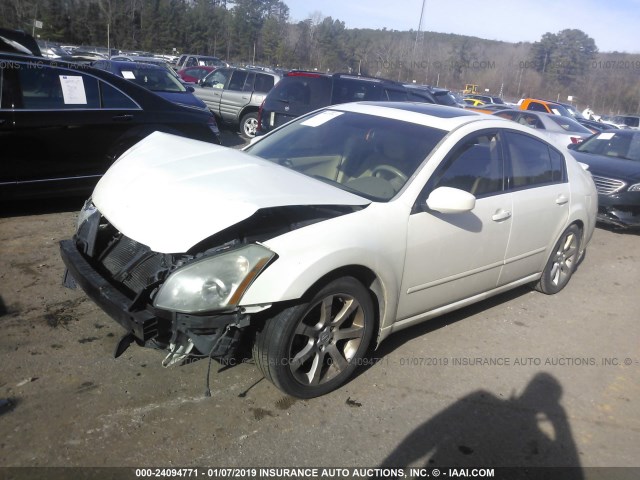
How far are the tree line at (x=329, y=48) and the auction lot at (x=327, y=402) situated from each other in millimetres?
41939

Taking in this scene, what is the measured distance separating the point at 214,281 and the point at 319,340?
0.76 m

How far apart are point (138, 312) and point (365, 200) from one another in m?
1.43

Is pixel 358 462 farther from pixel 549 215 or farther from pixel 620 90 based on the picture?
pixel 620 90

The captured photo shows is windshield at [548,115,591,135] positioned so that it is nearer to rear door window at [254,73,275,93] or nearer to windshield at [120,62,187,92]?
rear door window at [254,73,275,93]

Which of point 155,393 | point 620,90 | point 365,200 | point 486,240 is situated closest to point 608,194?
point 486,240

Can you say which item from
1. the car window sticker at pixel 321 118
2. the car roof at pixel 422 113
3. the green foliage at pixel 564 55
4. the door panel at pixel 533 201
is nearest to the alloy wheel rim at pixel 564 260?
the door panel at pixel 533 201

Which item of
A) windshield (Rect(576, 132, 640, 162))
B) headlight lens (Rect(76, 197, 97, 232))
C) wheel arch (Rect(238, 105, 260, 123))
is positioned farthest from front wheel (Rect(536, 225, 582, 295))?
wheel arch (Rect(238, 105, 260, 123))

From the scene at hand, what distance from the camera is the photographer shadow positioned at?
280cm

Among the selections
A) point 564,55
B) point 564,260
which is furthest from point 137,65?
point 564,55

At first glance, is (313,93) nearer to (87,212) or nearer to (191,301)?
(87,212)

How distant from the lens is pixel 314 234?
113 inches

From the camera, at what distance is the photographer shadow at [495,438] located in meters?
2.80

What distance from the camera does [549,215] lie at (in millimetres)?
4594

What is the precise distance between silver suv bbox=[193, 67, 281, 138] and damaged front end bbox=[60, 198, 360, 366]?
10.9 metres
